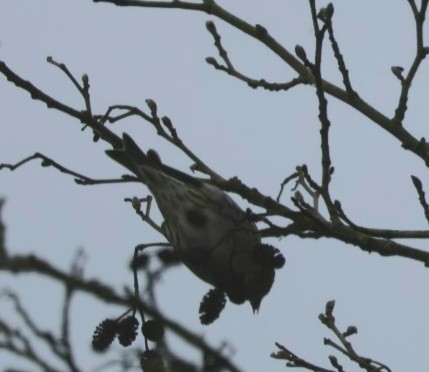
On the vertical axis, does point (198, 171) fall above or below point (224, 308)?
above

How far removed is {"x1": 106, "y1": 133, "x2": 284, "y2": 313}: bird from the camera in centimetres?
345

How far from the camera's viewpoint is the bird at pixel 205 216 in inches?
136

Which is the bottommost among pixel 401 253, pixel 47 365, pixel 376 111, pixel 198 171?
pixel 47 365

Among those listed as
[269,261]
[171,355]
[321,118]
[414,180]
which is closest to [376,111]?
[414,180]

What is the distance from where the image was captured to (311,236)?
299cm

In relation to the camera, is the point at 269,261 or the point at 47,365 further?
the point at 269,261

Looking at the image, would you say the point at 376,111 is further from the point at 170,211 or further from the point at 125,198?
the point at 125,198

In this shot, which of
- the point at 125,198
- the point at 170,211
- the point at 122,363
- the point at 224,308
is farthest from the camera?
the point at 125,198

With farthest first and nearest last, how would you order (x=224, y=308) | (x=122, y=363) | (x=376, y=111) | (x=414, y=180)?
(x=376, y=111)
(x=414, y=180)
(x=224, y=308)
(x=122, y=363)

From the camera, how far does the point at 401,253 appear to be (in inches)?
119

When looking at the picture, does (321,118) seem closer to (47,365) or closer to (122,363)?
(122,363)

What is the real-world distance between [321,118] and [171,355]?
5.56 feet

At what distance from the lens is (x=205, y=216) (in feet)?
11.0

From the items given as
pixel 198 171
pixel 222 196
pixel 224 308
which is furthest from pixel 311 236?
pixel 222 196
